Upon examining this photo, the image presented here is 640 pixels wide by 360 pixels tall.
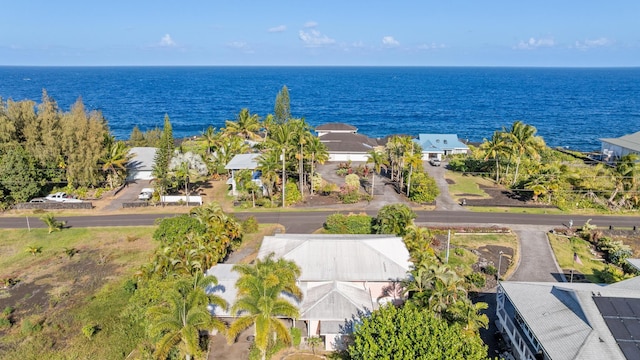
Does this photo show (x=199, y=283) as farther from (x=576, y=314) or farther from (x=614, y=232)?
(x=614, y=232)

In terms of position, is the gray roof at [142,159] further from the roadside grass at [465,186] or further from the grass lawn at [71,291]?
the roadside grass at [465,186]

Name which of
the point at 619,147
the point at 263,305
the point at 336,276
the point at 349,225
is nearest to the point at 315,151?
the point at 349,225

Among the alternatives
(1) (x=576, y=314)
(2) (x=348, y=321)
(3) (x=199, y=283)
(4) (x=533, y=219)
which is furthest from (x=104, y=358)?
(4) (x=533, y=219)

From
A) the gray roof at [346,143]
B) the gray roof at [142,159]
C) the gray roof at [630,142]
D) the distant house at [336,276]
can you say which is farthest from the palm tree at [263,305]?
the gray roof at [630,142]

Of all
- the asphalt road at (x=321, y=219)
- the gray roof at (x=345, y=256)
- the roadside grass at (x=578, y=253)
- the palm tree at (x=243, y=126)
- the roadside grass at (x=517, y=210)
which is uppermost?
the palm tree at (x=243, y=126)

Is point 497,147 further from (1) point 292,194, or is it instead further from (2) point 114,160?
(2) point 114,160

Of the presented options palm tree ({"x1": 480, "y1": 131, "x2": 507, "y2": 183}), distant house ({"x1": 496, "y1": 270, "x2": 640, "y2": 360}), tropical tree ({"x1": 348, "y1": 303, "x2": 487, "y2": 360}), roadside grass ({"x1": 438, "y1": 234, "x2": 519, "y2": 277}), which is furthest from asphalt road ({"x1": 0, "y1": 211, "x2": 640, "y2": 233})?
tropical tree ({"x1": 348, "y1": 303, "x2": 487, "y2": 360})

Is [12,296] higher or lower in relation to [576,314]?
lower
